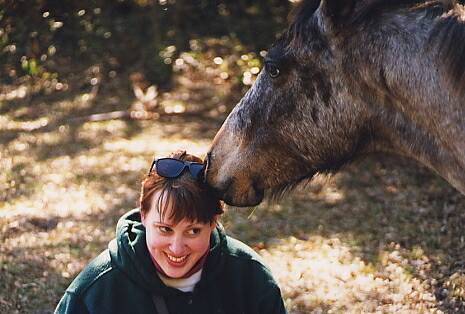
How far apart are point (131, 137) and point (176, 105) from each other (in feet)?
5.61

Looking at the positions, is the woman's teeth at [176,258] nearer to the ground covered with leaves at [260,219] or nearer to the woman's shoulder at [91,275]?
the woman's shoulder at [91,275]

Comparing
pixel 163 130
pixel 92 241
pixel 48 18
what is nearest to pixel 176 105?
pixel 163 130

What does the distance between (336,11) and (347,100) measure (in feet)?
1.05

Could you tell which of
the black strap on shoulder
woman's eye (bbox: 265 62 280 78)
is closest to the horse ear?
woman's eye (bbox: 265 62 280 78)

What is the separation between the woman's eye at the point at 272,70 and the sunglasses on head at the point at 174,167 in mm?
461

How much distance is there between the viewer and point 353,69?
2.54 metres

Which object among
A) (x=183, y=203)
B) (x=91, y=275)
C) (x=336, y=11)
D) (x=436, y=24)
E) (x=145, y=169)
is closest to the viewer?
(x=436, y=24)

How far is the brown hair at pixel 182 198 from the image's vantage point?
2670 mm

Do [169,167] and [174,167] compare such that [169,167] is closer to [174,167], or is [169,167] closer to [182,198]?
[174,167]

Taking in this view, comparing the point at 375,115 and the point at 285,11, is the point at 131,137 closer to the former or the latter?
the point at 285,11

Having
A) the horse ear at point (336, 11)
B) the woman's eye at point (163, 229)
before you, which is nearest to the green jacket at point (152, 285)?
the woman's eye at point (163, 229)

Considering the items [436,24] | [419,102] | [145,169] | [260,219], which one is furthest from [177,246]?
[145,169]

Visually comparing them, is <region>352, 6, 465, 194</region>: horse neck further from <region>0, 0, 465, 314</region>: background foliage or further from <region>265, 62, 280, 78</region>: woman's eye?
<region>0, 0, 465, 314</region>: background foliage

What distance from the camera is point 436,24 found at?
7.79ft
